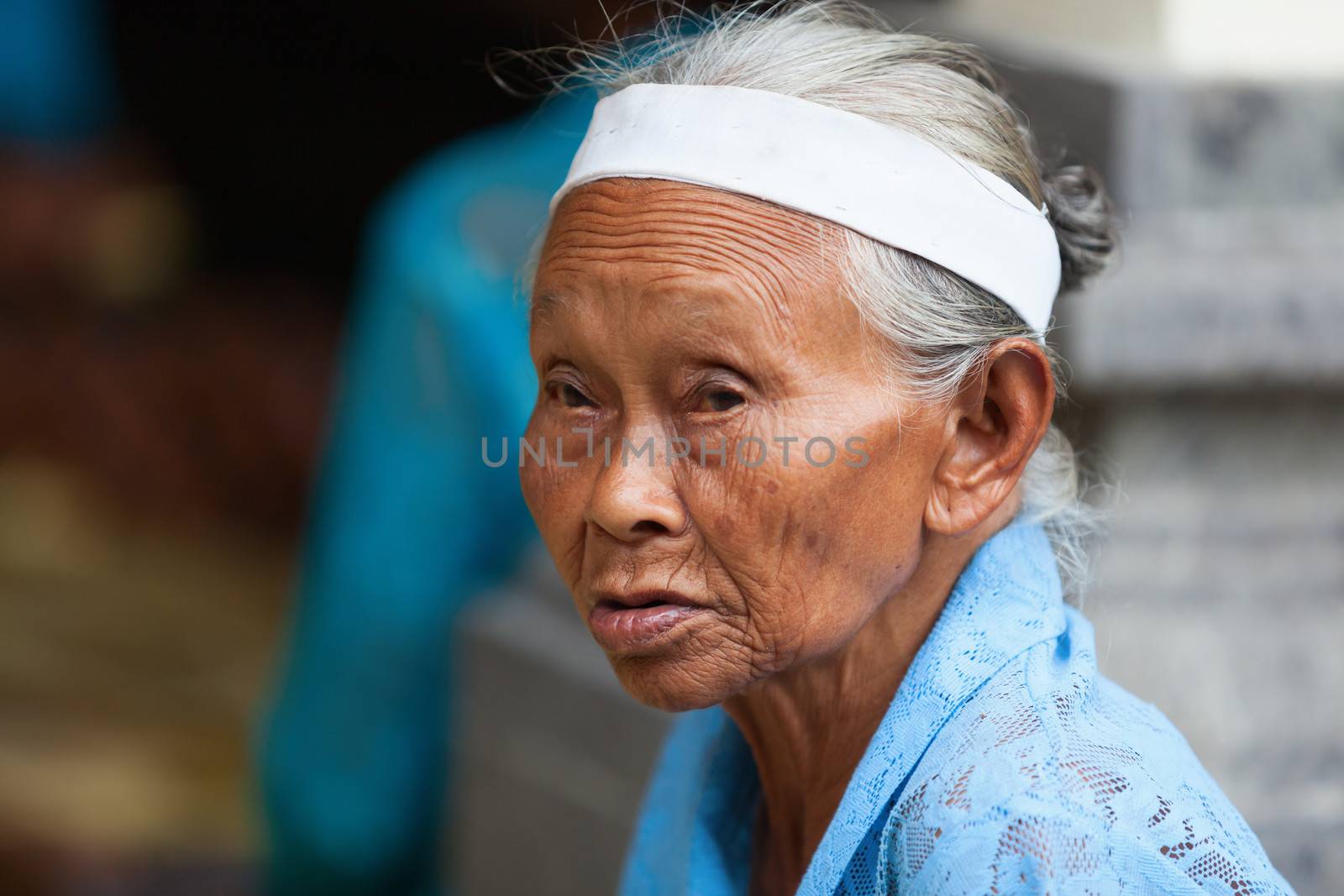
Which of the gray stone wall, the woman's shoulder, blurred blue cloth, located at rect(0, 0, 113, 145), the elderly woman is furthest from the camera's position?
blurred blue cloth, located at rect(0, 0, 113, 145)

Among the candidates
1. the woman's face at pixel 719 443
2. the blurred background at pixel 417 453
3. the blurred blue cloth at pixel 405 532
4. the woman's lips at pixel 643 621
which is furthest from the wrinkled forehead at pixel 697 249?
the blurred blue cloth at pixel 405 532

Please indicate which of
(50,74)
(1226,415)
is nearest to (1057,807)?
(1226,415)

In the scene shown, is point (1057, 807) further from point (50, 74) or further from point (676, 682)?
point (50, 74)

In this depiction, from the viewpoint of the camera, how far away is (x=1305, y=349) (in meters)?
2.81

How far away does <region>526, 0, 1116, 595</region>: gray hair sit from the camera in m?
1.58

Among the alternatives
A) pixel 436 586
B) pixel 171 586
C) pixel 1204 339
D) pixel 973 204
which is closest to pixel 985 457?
pixel 973 204

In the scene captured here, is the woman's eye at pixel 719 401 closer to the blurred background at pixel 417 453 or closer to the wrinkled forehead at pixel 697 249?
the wrinkled forehead at pixel 697 249

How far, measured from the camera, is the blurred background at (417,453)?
288 cm

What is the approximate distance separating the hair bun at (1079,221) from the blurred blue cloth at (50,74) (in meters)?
6.18

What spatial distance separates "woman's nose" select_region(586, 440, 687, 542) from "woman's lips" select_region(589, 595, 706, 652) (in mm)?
84

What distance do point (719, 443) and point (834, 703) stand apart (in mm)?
400

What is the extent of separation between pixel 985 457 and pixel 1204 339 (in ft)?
4.20

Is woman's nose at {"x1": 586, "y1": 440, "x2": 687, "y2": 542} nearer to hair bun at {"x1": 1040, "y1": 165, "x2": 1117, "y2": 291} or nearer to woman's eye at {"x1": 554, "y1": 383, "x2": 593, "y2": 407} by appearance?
woman's eye at {"x1": 554, "y1": 383, "x2": 593, "y2": 407}

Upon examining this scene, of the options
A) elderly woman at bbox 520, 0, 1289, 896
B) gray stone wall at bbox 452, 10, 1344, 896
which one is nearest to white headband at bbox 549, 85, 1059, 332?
elderly woman at bbox 520, 0, 1289, 896
